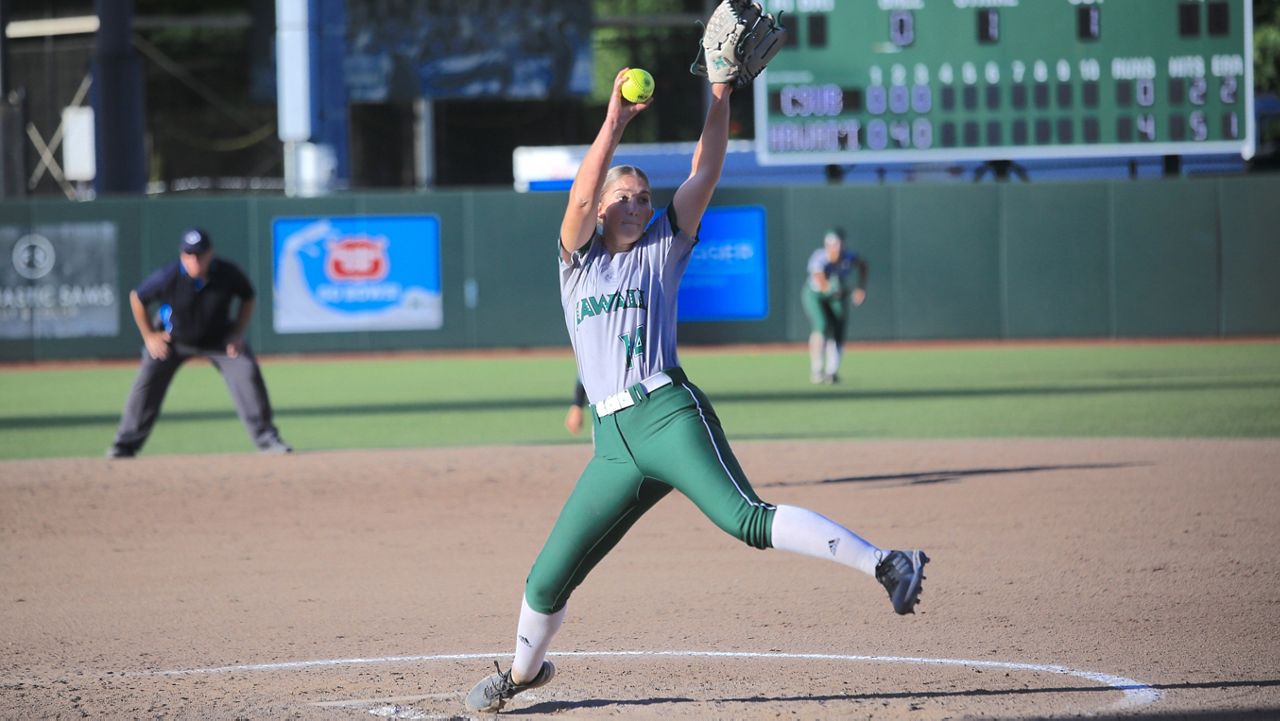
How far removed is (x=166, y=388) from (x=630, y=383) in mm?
8641

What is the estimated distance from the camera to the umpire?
12570 mm

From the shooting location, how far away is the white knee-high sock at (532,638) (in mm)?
5078

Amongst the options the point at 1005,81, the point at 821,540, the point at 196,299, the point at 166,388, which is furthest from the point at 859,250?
the point at 821,540

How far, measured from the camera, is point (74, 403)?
61.7ft

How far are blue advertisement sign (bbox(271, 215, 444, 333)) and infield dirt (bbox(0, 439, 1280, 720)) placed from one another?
43.7ft

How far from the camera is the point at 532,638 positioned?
509 cm

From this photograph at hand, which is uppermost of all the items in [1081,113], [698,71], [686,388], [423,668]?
[1081,113]

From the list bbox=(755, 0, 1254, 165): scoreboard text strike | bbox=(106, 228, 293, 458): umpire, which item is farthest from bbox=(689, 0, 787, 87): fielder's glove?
bbox=(755, 0, 1254, 165): scoreboard text strike

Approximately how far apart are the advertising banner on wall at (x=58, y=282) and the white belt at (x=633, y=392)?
22.1 m

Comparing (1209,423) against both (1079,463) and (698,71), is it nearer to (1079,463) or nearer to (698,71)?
(1079,463)

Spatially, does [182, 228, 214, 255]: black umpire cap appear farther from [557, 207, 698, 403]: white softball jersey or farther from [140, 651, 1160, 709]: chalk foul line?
[557, 207, 698, 403]: white softball jersey

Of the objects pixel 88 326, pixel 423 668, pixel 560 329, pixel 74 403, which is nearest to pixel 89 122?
pixel 88 326

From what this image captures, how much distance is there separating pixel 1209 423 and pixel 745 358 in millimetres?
10628

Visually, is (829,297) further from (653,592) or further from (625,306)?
(625,306)
